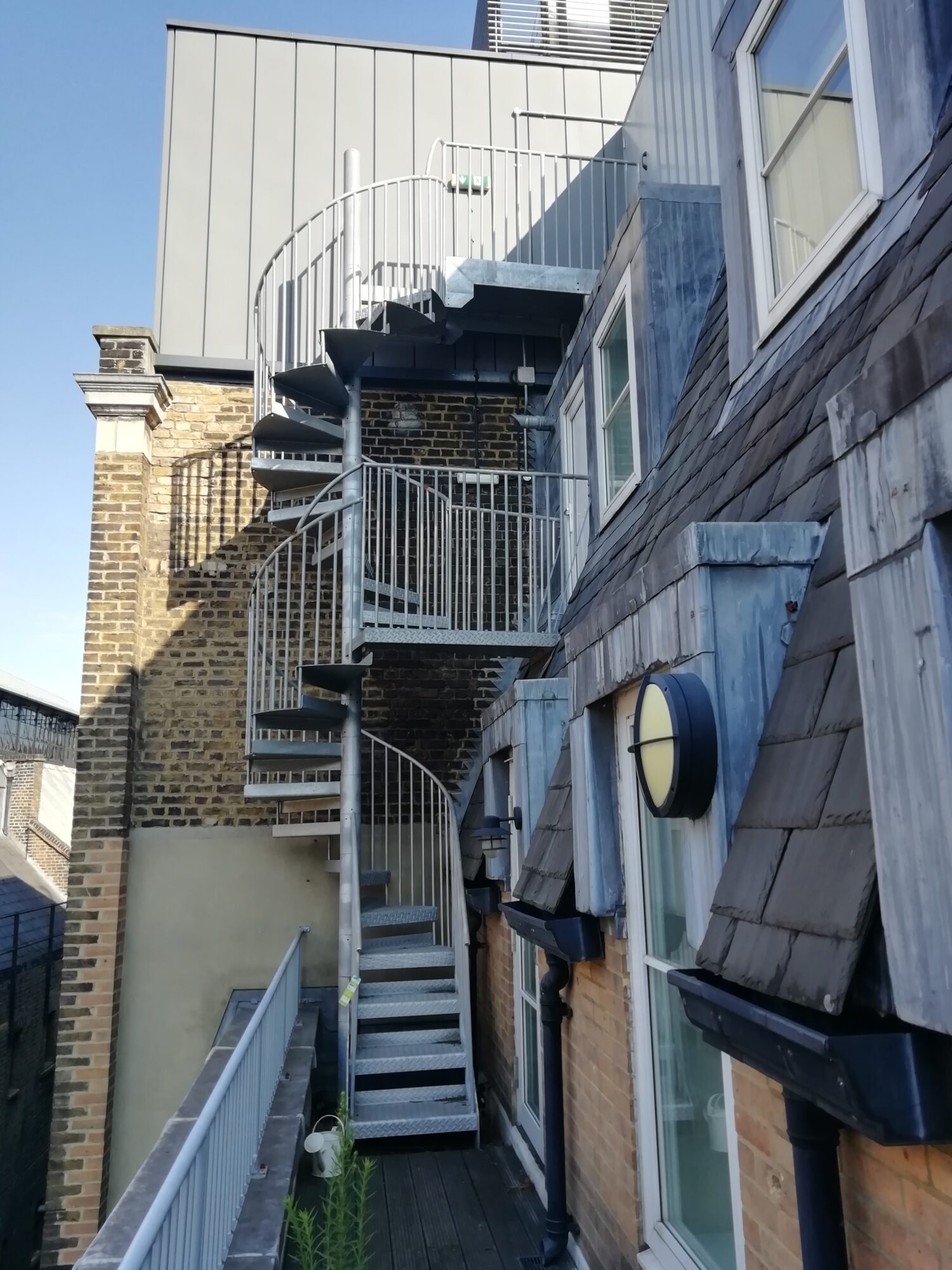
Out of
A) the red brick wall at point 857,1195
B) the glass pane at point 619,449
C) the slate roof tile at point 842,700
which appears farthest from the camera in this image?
the glass pane at point 619,449

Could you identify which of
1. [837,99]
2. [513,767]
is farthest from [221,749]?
[837,99]

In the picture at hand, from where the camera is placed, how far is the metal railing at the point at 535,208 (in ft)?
24.1

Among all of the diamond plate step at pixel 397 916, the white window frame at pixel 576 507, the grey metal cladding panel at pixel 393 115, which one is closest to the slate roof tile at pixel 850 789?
the white window frame at pixel 576 507

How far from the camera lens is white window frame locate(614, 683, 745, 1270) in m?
2.45

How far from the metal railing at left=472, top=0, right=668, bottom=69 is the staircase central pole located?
13.6ft

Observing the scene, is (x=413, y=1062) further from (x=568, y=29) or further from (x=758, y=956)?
(x=568, y=29)

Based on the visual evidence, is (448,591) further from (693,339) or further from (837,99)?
(837,99)

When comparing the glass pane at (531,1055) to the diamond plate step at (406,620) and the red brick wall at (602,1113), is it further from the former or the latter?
the diamond plate step at (406,620)

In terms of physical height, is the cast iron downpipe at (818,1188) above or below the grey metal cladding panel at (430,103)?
below

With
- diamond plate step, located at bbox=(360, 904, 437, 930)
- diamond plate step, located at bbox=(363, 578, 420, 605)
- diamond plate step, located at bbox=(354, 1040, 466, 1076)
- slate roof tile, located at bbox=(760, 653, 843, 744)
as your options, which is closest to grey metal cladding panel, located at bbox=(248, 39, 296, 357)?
diamond plate step, located at bbox=(363, 578, 420, 605)

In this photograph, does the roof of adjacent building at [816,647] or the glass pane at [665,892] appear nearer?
the roof of adjacent building at [816,647]

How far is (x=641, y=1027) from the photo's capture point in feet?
8.64

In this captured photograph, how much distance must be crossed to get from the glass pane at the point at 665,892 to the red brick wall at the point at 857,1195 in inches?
19.5

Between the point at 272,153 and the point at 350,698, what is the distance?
15.8 ft
